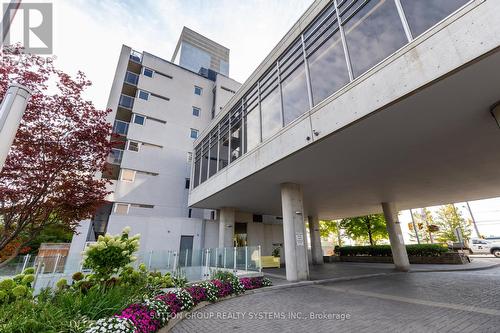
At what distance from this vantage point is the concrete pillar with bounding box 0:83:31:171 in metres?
2.80

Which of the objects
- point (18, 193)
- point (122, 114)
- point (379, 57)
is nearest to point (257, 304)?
point (18, 193)

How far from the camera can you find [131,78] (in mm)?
24562

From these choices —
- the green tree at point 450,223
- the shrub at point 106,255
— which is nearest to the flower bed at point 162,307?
the shrub at point 106,255

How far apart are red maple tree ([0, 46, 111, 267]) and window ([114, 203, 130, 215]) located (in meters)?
12.2

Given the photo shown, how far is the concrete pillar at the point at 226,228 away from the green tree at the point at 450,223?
41.9 meters

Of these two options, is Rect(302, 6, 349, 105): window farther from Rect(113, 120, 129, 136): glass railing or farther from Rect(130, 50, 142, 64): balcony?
Rect(130, 50, 142, 64): balcony

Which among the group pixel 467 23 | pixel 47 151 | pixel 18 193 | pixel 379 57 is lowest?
pixel 18 193

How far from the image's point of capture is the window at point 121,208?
19859 mm

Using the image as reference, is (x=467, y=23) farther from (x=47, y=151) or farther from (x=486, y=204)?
(x=486, y=204)

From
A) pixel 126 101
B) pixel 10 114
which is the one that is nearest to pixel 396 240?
pixel 10 114

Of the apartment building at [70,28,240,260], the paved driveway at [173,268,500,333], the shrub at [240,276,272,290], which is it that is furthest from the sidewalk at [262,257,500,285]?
the apartment building at [70,28,240,260]

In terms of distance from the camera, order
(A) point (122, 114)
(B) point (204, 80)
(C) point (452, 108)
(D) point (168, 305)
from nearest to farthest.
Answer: (D) point (168, 305)
(C) point (452, 108)
(A) point (122, 114)
(B) point (204, 80)

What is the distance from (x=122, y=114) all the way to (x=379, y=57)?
23852 millimetres

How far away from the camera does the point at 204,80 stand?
2931 cm
